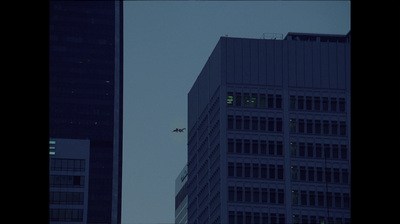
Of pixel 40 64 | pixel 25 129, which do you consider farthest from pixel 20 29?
pixel 25 129

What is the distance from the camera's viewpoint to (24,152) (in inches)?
482

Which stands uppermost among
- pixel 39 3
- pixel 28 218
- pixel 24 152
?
pixel 39 3

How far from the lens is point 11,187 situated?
12016 millimetres

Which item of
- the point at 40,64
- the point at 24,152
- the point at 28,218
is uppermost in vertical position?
the point at 40,64
